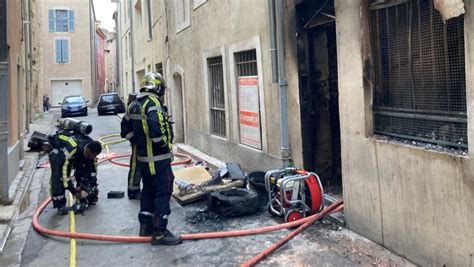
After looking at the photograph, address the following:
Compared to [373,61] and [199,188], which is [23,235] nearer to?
[199,188]

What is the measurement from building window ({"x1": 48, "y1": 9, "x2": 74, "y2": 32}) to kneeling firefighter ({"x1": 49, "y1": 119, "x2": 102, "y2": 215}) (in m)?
36.5

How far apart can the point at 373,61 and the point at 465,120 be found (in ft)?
4.40

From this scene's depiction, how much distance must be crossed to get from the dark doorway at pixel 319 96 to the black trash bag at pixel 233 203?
3.59 feet

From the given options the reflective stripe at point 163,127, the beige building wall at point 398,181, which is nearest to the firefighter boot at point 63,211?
the reflective stripe at point 163,127

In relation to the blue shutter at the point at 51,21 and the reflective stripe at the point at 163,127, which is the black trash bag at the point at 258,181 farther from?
the blue shutter at the point at 51,21

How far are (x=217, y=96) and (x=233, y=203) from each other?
4539 mm

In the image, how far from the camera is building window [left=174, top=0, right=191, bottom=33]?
38.4 ft

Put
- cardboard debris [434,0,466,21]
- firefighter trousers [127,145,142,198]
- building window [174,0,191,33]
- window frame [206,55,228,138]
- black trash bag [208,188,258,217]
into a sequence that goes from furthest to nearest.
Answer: building window [174,0,191,33] → window frame [206,55,228,138] → firefighter trousers [127,145,142,198] → black trash bag [208,188,258,217] → cardboard debris [434,0,466,21]

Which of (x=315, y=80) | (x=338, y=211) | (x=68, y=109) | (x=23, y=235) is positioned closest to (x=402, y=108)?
(x=338, y=211)

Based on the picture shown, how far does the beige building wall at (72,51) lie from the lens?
3878 cm

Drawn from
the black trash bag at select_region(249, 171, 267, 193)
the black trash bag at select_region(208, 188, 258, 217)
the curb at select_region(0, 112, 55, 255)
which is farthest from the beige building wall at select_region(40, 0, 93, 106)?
the black trash bag at select_region(208, 188, 258, 217)

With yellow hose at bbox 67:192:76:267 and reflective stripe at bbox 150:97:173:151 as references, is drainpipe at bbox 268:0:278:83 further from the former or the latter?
yellow hose at bbox 67:192:76:267

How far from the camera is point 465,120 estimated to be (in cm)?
362

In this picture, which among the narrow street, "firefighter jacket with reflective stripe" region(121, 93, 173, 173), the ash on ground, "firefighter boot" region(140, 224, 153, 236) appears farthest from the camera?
"firefighter boot" region(140, 224, 153, 236)
